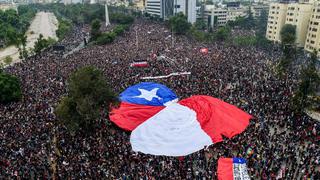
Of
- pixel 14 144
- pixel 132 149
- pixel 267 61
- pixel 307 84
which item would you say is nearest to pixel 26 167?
pixel 14 144

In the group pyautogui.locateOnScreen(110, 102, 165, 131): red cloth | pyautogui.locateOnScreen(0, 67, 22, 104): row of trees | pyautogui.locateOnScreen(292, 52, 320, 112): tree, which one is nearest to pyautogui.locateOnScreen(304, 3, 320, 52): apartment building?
pyautogui.locateOnScreen(292, 52, 320, 112): tree

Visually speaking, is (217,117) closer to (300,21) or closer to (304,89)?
(304,89)

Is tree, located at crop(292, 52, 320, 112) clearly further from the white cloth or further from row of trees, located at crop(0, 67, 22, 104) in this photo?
row of trees, located at crop(0, 67, 22, 104)

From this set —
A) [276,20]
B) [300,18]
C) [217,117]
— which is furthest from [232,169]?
[276,20]

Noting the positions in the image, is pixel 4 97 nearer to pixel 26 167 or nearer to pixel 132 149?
pixel 26 167

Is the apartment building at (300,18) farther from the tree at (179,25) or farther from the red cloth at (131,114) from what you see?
the red cloth at (131,114)
